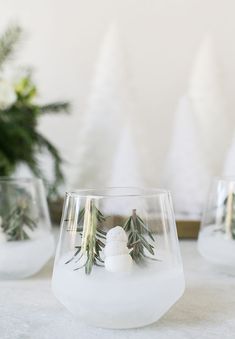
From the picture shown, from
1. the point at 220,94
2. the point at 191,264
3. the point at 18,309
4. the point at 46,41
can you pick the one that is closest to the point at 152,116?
the point at 220,94

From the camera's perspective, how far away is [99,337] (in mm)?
354

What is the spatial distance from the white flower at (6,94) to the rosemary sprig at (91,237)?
1.73 ft

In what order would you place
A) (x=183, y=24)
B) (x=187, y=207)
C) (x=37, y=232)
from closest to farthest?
1. (x=37, y=232)
2. (x=187, y=207)
3. (x=183, y=24)

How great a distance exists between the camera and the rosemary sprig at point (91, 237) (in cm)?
36

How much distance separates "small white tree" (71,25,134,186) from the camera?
3.11ft

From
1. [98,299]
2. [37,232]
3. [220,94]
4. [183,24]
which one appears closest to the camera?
[98,299]

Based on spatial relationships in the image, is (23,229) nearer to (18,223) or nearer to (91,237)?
(18,223)

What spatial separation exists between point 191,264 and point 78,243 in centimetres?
27

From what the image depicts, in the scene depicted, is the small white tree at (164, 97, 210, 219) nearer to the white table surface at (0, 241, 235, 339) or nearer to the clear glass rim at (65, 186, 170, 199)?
the white table surface at (0, 241, 235, 339)

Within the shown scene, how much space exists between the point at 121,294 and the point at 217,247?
0.21 meters

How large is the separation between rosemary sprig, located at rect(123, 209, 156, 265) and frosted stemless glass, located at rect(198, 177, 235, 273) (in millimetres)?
186

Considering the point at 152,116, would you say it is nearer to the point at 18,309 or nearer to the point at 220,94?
the point at 220,94

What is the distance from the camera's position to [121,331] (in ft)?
1.19

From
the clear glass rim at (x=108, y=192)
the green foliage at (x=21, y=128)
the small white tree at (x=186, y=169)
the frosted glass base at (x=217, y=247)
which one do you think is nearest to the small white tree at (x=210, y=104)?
the small white tree at (x=186, y=169)
